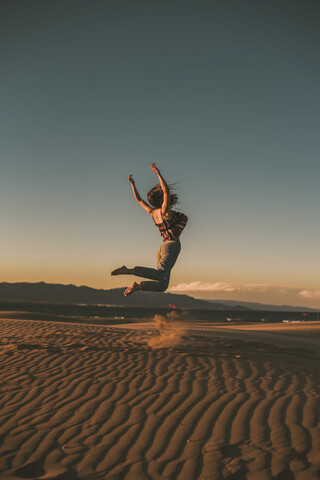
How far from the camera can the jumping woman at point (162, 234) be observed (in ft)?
19.6

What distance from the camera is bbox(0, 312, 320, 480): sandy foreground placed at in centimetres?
416

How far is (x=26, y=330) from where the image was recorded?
14.1 metres

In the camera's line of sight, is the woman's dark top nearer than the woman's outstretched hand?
No

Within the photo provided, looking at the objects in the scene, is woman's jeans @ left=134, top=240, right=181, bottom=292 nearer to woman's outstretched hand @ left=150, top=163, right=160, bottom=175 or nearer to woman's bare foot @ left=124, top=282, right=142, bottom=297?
woman's bare foot @ left=124, top=282, right=142, bottom=297

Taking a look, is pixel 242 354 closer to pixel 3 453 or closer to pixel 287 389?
pixel 287 389

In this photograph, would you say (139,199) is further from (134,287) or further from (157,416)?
(157,416)

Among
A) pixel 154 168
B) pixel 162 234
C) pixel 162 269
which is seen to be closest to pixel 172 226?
pixel 162 234

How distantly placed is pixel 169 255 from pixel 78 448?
8.94ft

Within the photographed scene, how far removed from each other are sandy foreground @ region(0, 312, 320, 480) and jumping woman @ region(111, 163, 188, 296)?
5.25 ft

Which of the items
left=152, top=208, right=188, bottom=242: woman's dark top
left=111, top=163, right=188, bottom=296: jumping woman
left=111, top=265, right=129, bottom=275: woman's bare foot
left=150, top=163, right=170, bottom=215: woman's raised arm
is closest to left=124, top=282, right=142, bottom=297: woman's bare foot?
left=111, top=163, right=188, bottom=296: jumping woman

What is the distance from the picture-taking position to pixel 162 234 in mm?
6355

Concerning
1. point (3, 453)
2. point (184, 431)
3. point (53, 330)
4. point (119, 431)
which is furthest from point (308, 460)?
point (53, 330)

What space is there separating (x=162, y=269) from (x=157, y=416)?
189cm

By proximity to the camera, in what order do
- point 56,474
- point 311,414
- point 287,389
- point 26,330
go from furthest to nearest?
Result: point 26,330 < point 287,389 < point 311,414 < point 56,474
